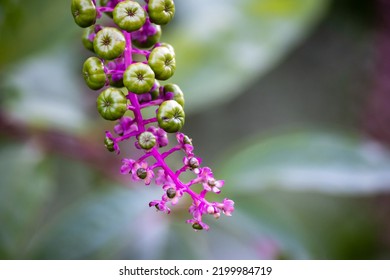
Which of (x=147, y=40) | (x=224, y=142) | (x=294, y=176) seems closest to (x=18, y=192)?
(x=294, y=176)

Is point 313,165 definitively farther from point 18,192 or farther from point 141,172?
point 141,172

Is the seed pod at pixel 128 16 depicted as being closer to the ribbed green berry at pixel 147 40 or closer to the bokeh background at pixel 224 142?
the ribbed green berry at pixel 147 40

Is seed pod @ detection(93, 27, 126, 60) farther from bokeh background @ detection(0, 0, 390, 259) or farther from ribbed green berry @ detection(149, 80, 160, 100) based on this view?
bokeh background @ detection(0, 0, 390, 259)

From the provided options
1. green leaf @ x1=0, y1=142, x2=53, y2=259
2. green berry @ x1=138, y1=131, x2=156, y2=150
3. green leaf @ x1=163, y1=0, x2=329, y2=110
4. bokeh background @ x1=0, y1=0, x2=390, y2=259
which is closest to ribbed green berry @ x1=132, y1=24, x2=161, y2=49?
green berry @ x1=138, y1=131, x2=156, y2=150

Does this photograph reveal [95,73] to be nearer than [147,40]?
Yes

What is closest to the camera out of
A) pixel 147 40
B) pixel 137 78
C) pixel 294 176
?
pixel 137 78

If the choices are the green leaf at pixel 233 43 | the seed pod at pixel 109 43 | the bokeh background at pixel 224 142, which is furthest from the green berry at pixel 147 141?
the green leaf at pixel 233 43
